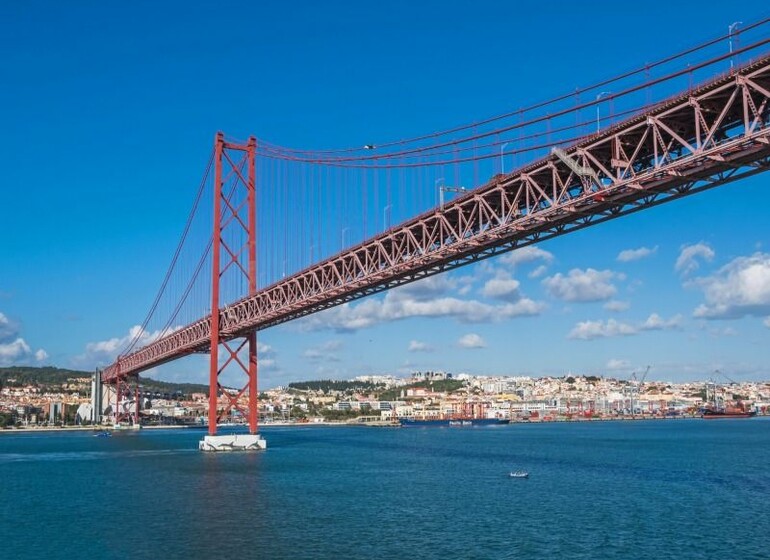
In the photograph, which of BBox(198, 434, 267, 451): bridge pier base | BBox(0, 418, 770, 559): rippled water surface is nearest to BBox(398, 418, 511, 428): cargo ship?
BBox(198, 434, 267, 451): bridge pier base

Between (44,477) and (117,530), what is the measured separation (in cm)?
2064

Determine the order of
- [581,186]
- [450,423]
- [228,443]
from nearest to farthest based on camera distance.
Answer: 1. [581,186]
2. [228,443]
3. [450,423]

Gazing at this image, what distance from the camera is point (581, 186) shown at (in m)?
26.5

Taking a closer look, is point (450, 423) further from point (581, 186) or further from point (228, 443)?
point (581, 186)

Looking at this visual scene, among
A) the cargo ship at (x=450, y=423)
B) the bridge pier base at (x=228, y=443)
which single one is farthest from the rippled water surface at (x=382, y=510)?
the cargo ship at (x=450, y=423)

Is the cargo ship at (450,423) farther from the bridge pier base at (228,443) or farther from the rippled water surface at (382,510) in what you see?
the rippled water surface at (382,510)

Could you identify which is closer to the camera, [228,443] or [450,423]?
[228,443]

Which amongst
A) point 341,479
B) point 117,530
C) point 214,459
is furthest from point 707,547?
point 214,459

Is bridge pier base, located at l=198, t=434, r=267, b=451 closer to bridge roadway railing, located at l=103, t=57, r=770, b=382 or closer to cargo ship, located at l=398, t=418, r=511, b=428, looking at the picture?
bridge roadway railing, located at l=103, t=57, r=770, b=382

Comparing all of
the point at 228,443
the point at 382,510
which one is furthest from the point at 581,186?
the point at 228,443

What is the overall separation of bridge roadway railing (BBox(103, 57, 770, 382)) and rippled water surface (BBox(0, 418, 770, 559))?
9251 millimetres

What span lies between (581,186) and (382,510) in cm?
1254

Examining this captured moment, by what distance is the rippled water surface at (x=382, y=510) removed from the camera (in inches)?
835

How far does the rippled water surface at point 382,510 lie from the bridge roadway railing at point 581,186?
9.25 metres
